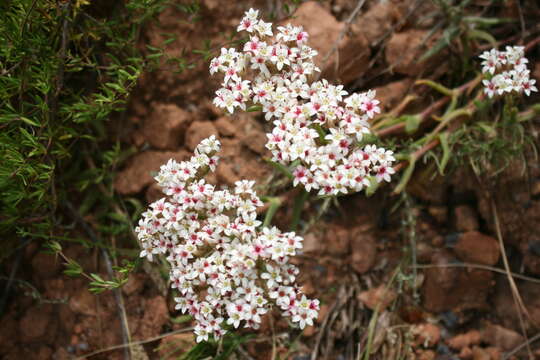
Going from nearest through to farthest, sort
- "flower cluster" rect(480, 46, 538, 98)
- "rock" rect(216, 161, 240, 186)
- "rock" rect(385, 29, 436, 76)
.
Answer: "flower cluster" rect(480, 46, 538, 98), "rock" rect(216, 161, 240, 186), "rock" rect(385, 29, 436, 76)

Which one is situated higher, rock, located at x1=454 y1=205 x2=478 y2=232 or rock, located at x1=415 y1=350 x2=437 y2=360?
rock, located at x1=454 y1=205 x2=478 y2=232

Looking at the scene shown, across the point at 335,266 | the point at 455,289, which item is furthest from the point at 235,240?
the point at 455,289

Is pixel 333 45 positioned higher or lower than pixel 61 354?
higher

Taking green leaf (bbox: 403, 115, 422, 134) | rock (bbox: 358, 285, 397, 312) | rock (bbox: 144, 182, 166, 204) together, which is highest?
green leaf (bbox: 403, 115, 422, 134)

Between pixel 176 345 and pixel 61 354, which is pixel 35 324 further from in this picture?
pixel 176 345

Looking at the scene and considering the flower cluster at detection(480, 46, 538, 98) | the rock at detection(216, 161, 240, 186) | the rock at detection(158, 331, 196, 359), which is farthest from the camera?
the rock at detection(216, 161, 240, 186)

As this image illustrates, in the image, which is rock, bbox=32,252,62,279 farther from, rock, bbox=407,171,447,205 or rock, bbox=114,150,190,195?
rock, bbox=407,171,447,205

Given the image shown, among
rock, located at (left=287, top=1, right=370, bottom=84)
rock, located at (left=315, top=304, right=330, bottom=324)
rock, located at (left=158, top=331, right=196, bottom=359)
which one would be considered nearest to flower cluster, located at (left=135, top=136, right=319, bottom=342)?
rock, located at (left=158, top=331, right=196, bottom=359)

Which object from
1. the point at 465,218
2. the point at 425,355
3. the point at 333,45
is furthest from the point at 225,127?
the point at 425,355
